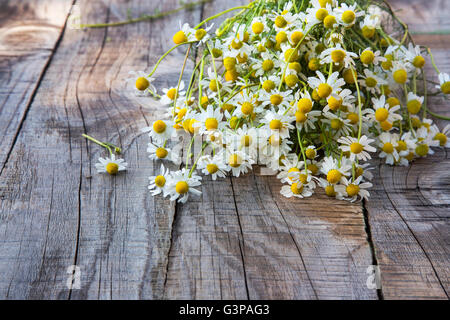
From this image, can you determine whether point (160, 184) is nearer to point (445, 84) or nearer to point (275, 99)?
point (275, 99)

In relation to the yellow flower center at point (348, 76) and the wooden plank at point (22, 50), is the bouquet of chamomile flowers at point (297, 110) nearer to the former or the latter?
the yellow flower center at point (348, 76)

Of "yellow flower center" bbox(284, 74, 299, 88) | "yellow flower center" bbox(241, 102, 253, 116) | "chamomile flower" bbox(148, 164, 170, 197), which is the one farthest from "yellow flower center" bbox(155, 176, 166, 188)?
"yellow flower center" bbox(284, 74, 299, 88)

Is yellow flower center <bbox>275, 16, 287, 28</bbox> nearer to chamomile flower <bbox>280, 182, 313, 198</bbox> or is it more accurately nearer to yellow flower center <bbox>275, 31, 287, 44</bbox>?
yellow flower center <bbox>275, 31, 287, 44</bbox>

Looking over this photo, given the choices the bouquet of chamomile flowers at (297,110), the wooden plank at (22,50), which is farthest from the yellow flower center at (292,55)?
the wooden plank at (22,50)

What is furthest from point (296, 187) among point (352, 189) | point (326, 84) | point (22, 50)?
point (22, 50)

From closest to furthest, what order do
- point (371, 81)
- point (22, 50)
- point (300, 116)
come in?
point (300, 116), point (371, 81), point (22, 50)
